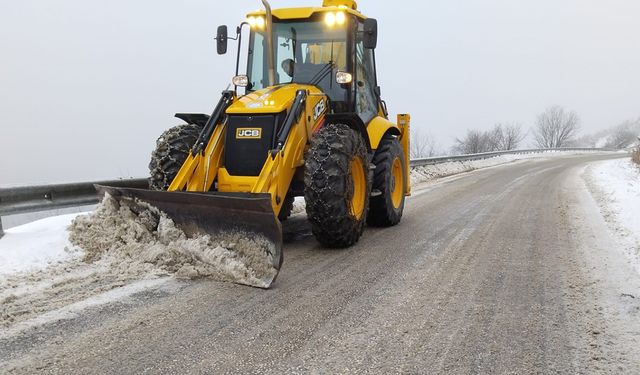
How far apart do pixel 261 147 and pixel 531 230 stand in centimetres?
392

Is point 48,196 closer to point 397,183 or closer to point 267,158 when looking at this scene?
point 267,158

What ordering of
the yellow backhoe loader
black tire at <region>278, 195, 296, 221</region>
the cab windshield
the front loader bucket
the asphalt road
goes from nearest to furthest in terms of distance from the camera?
the asphalt road
the front loader bucket
the yellow backhoe loader
the cab windshield
black tire at <region>278, 195, 296, 221</region>

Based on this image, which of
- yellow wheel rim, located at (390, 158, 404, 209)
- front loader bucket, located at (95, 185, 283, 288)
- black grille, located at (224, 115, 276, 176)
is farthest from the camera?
yellow wheel rim, located at (390, 158, 404, 209)

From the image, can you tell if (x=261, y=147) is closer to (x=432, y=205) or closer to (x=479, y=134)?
(x=432, y=205)

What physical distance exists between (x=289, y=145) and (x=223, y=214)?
1193 millimetres

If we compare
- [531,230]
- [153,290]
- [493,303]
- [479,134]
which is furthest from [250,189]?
[479,134]

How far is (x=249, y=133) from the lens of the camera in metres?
5.24

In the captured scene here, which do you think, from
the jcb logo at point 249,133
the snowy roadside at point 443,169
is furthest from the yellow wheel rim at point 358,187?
the snowy roadside at point 443,169

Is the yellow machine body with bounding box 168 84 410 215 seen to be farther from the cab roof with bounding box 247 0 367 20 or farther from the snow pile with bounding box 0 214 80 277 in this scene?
the snow pile with bounding box 0 214 80 277

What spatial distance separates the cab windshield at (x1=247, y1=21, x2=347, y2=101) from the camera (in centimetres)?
605

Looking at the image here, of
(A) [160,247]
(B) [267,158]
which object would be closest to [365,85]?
(B) [267,158]

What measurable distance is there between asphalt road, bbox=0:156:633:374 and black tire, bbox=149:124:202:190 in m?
1.68

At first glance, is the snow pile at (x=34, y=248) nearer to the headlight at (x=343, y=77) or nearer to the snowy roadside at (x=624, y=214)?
the headlight at (x=343, y=77)

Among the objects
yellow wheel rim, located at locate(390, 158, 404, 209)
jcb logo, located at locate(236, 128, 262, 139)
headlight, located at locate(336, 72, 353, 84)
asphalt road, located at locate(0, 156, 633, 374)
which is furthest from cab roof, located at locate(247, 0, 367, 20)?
asphalt road, located at locate(0, 156, 633, 374)
